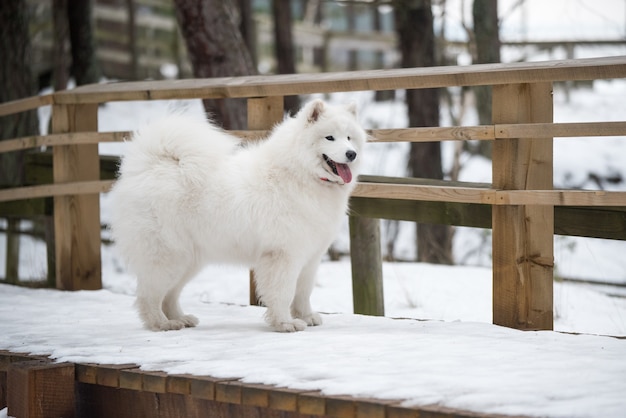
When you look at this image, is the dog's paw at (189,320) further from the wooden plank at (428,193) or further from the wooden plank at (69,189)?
the wooden plank at (69,189)

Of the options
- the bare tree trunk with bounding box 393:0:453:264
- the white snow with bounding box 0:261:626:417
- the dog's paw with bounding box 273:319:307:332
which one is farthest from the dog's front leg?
the bare tree trunk with bounding box 393:0:453:264

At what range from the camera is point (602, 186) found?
13.0 metres

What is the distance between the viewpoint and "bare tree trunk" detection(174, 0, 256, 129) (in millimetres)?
8359

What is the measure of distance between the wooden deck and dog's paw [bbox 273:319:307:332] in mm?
1049

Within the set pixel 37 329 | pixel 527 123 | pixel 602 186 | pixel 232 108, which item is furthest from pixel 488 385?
pixel 602 186

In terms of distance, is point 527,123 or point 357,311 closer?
point 527,123

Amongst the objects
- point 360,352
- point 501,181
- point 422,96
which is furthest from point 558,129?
point 422,96

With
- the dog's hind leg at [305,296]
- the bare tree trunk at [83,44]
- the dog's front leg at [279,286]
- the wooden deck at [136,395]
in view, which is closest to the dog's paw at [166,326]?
the dog's front leg at [279,286]

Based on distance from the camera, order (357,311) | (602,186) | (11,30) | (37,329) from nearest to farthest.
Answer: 1. (37,329)
2. (357,311)
3. (11,30)
4. (602,186)

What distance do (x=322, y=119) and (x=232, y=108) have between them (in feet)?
12.4

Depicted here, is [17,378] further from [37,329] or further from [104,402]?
[37,329]

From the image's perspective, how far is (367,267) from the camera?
606cm

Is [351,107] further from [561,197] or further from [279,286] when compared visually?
[561,197]

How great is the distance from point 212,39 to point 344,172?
3936 mm
